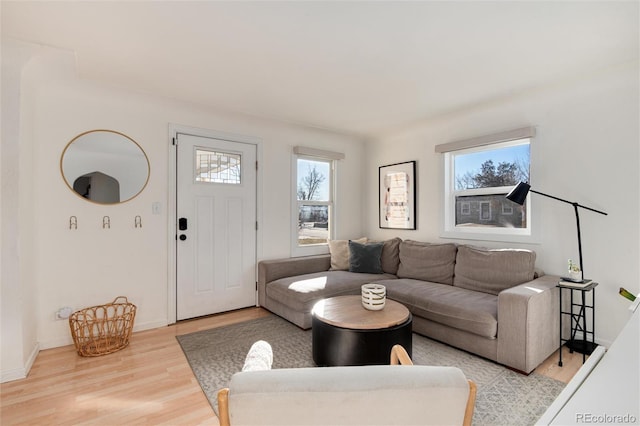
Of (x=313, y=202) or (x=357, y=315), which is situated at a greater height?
(x=313, y=202)

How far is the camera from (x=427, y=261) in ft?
11.3

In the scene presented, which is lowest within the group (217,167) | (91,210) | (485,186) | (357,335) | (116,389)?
(116,389)

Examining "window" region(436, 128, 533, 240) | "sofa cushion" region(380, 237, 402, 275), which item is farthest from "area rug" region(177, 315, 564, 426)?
"window" region(436, 128, 533, 240)

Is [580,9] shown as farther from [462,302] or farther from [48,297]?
[48,297]

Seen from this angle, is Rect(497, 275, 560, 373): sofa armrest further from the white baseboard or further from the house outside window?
the white baseboard

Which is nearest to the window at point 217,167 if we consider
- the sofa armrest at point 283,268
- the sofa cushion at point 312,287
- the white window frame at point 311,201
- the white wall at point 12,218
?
the white window frame at point 311,201

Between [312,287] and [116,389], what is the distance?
173 cm

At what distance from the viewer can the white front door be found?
3.28m

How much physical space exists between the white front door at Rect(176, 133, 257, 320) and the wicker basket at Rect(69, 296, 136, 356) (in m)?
0.55

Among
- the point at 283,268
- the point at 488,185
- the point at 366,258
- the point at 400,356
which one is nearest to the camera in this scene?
the point at 400,356

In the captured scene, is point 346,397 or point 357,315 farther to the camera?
point 357,315

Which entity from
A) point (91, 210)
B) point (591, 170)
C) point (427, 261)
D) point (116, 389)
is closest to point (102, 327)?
point (116, 389)

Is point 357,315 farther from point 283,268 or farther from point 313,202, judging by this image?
point 313,202

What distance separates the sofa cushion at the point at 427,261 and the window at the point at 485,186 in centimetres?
35
